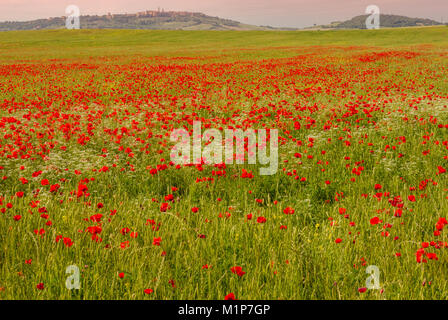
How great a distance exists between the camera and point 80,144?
680 cm

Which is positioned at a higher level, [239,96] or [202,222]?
[239,96]

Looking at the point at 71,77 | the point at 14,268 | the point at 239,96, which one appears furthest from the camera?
the point at 71,77

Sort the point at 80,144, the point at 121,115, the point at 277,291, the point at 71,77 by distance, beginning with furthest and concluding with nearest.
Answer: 1. the point at 71,77
2. the point at 121,115
3. the point at 80,144
4. the point at 277,291

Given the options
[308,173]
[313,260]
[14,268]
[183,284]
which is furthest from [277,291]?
[308,173]

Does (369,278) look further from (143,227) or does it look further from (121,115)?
(121,115)
